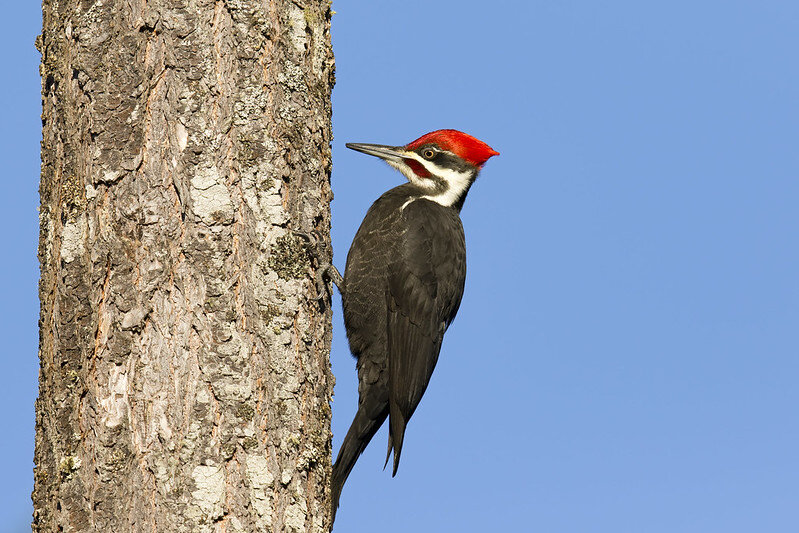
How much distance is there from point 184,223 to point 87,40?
2.35 feet

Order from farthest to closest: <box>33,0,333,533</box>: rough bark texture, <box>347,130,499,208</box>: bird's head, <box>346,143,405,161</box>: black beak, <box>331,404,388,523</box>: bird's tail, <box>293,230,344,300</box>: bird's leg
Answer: <box>347,130,499,208</box>: bird's head, <box>346,143,405,161</box>: black beak, <box>331,404,388,523</box>: bird's tail, <box>293,230,344,300</box>: bird's leg, <box>33,0,333,533</box>: rough bark texture

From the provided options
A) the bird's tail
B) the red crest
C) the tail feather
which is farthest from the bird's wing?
the red crest

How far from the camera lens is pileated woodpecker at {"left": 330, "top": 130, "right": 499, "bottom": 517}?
13.1 ft

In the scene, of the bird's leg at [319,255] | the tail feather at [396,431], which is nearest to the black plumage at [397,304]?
the tail feather at [396,431]

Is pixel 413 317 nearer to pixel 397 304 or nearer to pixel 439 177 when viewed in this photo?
pixel 397 304

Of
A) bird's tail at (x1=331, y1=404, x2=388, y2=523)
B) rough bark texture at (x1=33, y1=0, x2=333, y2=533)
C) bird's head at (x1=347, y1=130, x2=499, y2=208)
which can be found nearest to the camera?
rough bark texture at (x1=33, y1=0, x2=333, y2=533)

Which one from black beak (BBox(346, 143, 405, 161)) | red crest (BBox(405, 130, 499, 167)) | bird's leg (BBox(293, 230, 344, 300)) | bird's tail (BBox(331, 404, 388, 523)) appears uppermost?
red crest (BBox(405, 130, 499, 167))

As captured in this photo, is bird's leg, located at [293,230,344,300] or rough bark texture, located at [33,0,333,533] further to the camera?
bird's leg, located at [293,230,344,300]

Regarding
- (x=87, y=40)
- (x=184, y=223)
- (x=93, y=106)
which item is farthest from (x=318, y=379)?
(x=87, y=40)

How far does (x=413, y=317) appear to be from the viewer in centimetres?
413

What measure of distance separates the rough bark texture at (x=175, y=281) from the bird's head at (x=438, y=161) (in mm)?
1942

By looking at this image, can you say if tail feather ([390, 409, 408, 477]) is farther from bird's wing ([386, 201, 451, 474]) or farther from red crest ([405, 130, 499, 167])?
red crest ([405, 130, 499, 167])

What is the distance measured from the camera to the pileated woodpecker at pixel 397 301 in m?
3.98

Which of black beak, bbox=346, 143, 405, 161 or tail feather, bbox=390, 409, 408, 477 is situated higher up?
black beak, bbox=346, 143, 405, 161
